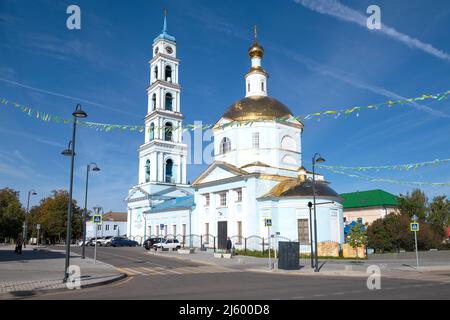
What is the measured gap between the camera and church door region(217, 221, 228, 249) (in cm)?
4116

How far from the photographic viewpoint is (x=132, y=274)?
19.1 meters

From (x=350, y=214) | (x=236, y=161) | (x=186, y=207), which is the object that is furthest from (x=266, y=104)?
(x=350, y=214)

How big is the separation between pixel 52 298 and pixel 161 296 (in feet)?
10.0

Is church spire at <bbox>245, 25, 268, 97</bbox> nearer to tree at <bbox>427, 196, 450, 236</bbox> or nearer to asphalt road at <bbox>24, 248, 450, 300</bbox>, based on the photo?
tree at <bbox>427, 196, 450, 236</bbox>

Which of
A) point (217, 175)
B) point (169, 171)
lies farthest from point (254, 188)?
point (169, 171)

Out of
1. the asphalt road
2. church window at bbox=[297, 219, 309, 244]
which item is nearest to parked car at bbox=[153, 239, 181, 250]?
church window at bbox=[297, 219, 309, 244]

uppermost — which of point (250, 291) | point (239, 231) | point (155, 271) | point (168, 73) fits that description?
point (168, 73)

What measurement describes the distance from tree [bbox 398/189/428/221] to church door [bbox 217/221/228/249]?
20960mm

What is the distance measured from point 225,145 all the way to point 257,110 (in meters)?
5.37

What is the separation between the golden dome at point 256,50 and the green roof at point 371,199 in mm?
27696

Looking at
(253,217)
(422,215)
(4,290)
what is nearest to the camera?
(4,290)

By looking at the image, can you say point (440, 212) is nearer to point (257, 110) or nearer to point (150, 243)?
point (257, 110)

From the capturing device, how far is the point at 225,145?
1767 inches

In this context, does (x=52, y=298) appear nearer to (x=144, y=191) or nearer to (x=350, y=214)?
(x=144, y=191)
